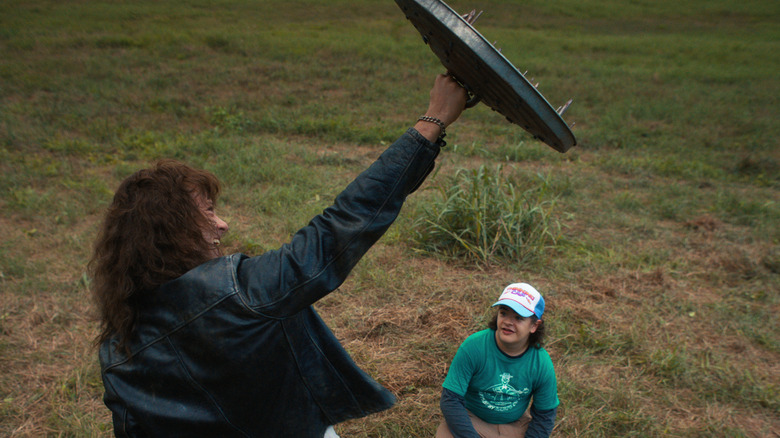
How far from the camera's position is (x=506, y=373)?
225 cm

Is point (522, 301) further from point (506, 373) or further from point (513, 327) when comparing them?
point (506, 373)

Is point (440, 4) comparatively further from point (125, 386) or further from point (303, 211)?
point (303, 211)

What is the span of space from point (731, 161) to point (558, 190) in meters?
3.39

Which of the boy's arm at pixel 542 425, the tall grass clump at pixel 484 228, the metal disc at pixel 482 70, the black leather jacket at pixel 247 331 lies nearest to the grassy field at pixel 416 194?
the tall grass clump at pixel 484 228

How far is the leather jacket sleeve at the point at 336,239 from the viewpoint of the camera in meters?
1.17

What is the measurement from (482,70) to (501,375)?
141 cm

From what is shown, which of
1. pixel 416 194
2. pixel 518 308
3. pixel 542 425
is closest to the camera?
pixel 518 308

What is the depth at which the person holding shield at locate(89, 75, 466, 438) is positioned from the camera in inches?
46.7

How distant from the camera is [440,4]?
3.94 ft

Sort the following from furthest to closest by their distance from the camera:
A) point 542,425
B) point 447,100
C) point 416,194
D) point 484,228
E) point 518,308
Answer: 1. point 416,194
2. point 484,228
3. point 542,425
4. point 518,308
5. point 447,100

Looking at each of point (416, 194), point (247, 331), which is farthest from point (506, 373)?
point (416, 194)

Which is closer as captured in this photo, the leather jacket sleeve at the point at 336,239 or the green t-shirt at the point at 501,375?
the leather jacket sleeve at the point at 336,239

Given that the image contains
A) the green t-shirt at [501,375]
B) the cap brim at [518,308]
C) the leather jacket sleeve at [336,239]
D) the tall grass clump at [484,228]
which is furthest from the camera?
the tall grass clump at [484,228]

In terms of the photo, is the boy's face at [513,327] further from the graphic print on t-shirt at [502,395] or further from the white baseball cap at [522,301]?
the graphic print on t-shirt at [502,395]
